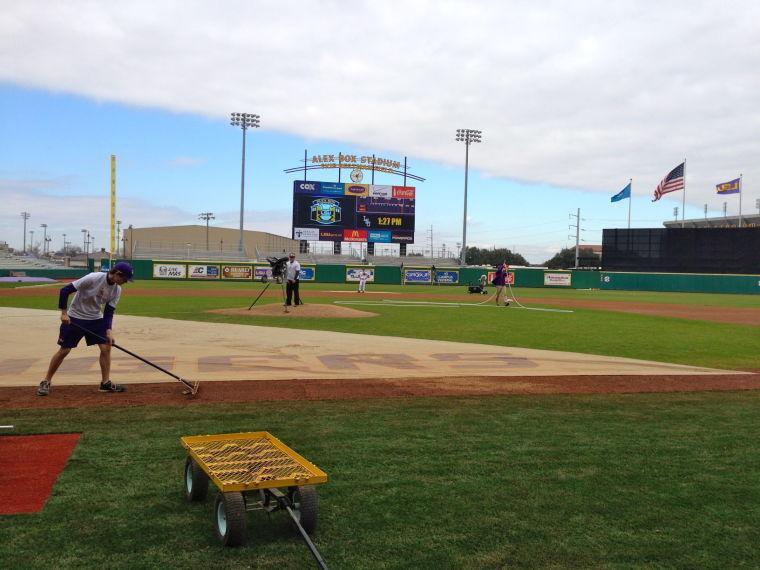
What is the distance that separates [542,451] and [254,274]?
2044 inches

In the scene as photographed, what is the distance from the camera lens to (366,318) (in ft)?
64.0

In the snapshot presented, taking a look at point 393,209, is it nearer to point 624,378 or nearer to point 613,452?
point 624,378

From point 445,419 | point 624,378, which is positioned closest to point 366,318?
point 624,378

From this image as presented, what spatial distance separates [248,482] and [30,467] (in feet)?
7.62

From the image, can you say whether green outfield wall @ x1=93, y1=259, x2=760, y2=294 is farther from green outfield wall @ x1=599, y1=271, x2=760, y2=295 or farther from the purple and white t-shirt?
the purple and white t-shirt

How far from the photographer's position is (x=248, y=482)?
3824 mm

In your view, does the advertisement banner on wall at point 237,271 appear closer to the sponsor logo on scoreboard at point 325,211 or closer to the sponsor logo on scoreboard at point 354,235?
the sponsor logo on scoreboard at point 325,211

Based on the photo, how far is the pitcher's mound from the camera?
19.5 meters

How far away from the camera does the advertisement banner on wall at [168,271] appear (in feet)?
176

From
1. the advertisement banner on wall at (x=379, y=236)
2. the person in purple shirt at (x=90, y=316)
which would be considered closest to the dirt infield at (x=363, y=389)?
the person in purple shirt at (x=90, y=316)

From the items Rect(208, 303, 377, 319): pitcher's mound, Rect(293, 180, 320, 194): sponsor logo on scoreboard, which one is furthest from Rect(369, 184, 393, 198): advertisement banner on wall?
Rect(208, 303, 377, 319): pitcher's mound

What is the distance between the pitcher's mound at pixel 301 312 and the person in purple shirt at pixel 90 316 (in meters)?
11.1

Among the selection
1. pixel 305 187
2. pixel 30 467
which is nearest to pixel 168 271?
pixel 305 187

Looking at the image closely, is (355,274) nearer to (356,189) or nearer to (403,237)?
(403,237)
